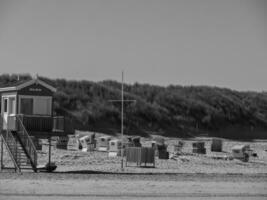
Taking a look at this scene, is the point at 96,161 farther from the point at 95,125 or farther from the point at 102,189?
the point at 95,125

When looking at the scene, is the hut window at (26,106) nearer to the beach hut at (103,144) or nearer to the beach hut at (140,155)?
the beach hut at (140,155)

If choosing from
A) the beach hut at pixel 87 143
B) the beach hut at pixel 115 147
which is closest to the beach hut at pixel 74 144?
the beach hut at pixel 87 143

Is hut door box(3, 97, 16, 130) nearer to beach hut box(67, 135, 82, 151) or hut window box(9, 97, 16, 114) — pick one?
hut window box(9, 97, 16, 114)

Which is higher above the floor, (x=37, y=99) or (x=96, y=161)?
(x=37, y=99)

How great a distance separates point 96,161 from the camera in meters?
39.3

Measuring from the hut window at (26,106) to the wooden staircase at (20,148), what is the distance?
0.85m

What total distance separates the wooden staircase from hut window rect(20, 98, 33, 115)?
2.80 ft

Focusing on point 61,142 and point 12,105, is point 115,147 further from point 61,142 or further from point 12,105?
point 12,105

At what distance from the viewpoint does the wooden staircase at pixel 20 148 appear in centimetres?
3234

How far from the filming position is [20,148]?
33031 millimetres

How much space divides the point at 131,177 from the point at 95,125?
29.7 m

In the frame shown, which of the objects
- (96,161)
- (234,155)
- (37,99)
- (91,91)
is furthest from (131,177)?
(91,91)

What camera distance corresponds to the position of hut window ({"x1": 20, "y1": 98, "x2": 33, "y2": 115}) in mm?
33812

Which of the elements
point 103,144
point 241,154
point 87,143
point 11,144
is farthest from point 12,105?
point 241,154
